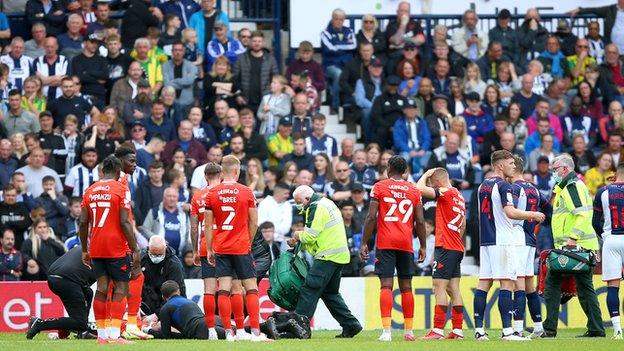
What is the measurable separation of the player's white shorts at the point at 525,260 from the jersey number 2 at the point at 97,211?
553cm

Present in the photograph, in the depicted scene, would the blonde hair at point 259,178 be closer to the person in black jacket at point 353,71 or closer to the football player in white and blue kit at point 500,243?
the person in black jacket at point 353,71

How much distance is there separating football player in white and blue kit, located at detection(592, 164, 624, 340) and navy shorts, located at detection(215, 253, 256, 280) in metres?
5.12

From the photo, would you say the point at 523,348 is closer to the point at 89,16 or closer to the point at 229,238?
the point at 229,238

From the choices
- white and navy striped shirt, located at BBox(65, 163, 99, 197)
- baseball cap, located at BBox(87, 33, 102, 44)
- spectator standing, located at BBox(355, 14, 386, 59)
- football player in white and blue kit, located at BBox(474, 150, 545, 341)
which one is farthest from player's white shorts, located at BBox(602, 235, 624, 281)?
baseball cap, located at BBox(87, 33, 102, 44)

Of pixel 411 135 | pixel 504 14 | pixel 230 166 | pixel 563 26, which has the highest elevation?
pixel 504 14

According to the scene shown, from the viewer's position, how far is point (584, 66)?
33719 millimetres

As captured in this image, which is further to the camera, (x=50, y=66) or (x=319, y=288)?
(x=50, y=66)

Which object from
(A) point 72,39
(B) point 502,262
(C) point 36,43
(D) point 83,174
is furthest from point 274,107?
(B) point 502,262

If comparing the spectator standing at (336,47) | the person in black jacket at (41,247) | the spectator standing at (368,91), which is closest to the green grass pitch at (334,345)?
the person in black jacket at (41,247)

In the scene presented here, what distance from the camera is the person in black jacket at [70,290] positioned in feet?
68.8

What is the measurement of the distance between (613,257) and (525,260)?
1.60 m

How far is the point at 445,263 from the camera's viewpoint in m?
20.9

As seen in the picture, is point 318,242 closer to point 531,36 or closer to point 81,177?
point 81,177

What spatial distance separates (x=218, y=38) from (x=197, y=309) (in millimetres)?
11489
